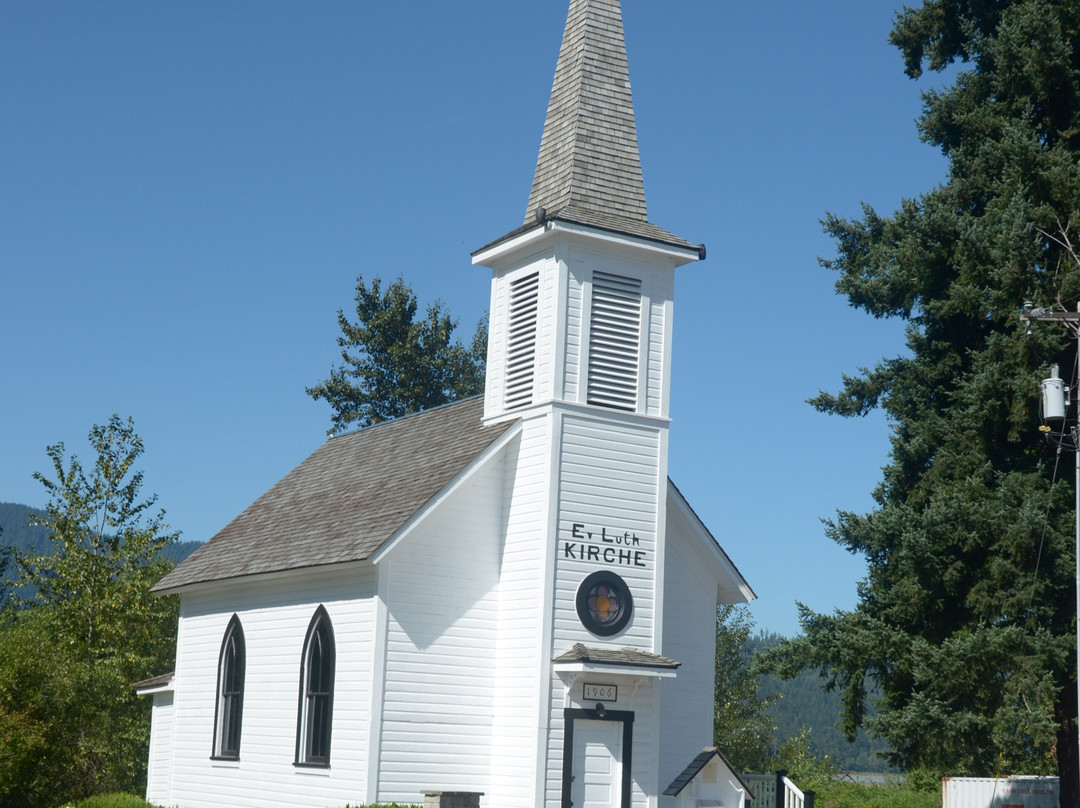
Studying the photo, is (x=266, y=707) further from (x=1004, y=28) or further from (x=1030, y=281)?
(x=1004, y=28)

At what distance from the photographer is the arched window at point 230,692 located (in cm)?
2866

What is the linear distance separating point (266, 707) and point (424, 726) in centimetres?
498

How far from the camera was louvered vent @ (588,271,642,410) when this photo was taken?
24.5 metres

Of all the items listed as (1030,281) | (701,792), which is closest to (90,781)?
(701,792)

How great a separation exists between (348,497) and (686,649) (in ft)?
25.6

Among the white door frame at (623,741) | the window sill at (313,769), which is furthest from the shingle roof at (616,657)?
the window sill at (313,769)

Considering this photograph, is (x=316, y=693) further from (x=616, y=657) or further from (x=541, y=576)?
(x=616, y=657)

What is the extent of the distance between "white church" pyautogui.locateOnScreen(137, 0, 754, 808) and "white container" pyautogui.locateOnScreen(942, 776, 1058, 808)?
34.5ft

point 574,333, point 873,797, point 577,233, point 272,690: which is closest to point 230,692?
point 272,690

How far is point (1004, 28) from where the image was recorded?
93.9 feet

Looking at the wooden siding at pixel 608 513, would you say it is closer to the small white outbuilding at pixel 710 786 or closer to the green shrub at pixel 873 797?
the small white outbuilding at pixel 710 786

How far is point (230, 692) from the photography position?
29.0m

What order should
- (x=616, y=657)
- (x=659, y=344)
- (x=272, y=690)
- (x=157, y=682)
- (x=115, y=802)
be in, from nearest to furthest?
(x=616, y=657) < (x=659, y=344) < (x=272, y=690) < (x=115, y=802) < (x=157, y=682)

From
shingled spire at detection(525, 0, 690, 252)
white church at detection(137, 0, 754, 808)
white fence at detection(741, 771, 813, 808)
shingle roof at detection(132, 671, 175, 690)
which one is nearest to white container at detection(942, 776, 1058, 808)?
white fence at detection(741, 771, 813, 808)
